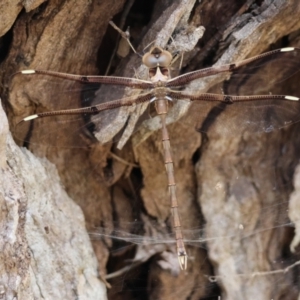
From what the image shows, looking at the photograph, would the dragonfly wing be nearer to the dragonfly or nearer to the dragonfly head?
the dragonfly

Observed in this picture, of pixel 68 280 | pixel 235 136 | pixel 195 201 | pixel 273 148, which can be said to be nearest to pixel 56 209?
pixel 68 280

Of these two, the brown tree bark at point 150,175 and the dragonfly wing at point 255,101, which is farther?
the dragonfly wing at point 255,101

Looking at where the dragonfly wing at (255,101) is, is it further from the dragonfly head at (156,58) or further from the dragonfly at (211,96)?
the dragonfly head at (156,58)

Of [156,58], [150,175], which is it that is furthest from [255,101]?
[150,175]

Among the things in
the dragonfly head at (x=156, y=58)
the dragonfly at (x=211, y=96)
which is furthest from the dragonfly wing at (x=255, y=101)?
the dragonfly head at (x=156, y=58)

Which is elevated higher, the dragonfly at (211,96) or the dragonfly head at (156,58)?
the dragonfly head at (156,58)

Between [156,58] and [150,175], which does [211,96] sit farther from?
[150,175]
